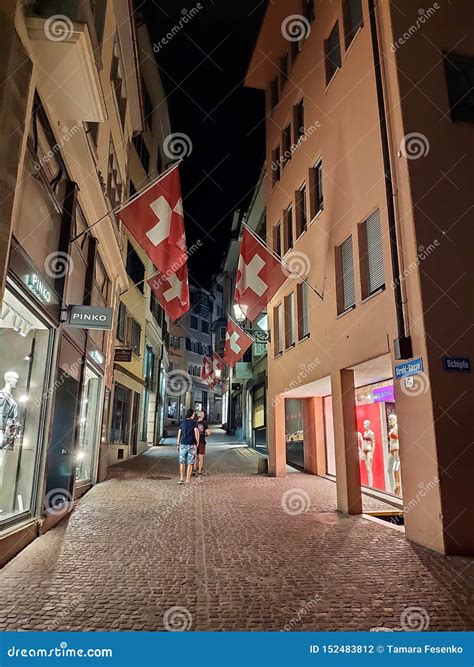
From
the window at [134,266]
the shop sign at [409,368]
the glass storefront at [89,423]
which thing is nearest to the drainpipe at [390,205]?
the shop sign at [409,368]

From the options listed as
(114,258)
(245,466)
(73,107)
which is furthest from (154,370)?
(73,107)

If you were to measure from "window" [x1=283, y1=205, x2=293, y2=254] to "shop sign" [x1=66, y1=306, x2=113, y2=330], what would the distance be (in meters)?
8.41

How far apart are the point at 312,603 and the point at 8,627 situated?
2.84m

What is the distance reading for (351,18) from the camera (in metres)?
10.4

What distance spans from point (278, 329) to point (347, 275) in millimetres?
5982

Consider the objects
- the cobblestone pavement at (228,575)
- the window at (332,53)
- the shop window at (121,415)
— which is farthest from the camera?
the shop window at (121,415)

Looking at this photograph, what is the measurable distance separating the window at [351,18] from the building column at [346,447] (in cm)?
808

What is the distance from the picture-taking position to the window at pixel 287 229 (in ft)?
48.2

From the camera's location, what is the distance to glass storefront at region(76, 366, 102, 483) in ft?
36.8
